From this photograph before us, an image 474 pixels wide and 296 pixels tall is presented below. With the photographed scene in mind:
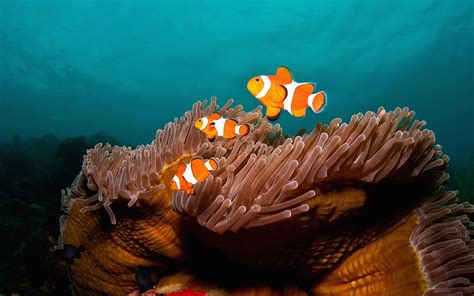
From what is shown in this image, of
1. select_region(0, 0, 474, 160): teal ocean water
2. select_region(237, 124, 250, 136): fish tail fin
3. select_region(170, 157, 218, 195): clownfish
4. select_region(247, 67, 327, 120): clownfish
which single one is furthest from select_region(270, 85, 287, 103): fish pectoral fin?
select_region(0, 0, 474, 160): teal ocean water

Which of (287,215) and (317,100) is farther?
(317,100)

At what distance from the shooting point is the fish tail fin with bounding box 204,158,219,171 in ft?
6.82

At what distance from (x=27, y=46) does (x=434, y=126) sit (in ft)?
223

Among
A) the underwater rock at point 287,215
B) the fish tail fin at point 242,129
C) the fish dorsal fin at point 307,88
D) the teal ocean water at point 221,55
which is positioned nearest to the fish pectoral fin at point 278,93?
the fish dorsal fin at point 307,88

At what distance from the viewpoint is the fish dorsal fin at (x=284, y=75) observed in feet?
7.10

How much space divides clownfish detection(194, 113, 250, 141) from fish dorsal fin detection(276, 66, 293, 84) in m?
0.52

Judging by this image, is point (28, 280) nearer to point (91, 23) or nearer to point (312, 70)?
point (312, 70)

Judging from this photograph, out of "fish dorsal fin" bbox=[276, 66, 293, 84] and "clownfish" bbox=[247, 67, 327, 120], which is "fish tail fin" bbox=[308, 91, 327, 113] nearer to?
"clownfish" bbox=[247, 67, 327, 120]

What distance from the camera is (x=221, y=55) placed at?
5306 centimetres

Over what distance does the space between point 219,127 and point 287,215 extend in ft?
3.00

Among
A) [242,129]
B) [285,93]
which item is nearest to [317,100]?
[285,93]

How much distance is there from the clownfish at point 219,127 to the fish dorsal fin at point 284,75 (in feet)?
1.69

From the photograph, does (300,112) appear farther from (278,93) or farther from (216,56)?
(216,56)

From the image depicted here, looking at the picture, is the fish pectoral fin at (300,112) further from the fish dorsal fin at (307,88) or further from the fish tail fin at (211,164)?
the fish tail fin at (211,164)
